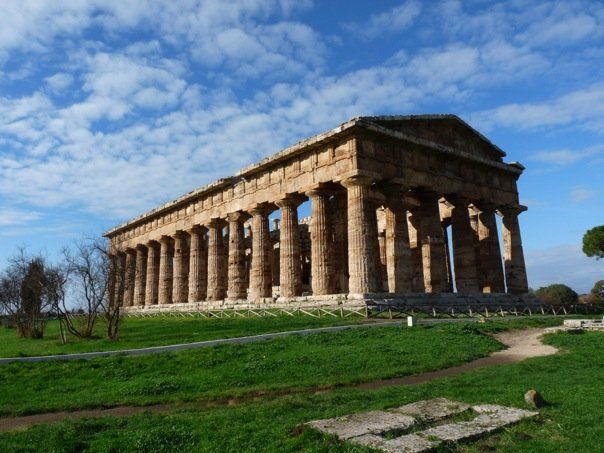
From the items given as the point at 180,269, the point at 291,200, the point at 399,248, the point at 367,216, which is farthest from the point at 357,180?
the point at 180,269

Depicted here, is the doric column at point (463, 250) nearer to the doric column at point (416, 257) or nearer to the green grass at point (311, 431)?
the doric column at point (416, 257)

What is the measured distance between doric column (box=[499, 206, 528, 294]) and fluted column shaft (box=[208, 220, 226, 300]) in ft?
74.0

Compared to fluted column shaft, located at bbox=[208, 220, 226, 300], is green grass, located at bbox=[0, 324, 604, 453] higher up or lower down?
lower down

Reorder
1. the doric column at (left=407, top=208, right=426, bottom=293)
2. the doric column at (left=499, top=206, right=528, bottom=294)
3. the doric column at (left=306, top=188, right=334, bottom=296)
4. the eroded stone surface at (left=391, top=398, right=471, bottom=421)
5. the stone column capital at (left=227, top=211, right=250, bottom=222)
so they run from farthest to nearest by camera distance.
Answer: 1. the stone column capital at (left=227, top=211, right=250, bottom=222)
2. the doric column at (left=499, top=206, right=528, bottom=294)
3. the doric column at (left=407, top=208, right=426, bottom=293)
4. the doric column at (left=306, top=188, right=334, bottom=296)
5. the eroded stone surface at (left=391, top=398, right=471, bottom=421)

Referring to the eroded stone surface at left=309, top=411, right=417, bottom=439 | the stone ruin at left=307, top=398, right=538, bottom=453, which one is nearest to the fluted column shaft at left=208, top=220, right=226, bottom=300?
the stone ruin at left=307, top=398, right=538, bottom=453

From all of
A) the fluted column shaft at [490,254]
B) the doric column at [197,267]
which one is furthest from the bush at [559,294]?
the doric column at [197,267]

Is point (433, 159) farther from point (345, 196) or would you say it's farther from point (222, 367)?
point (222, 367)

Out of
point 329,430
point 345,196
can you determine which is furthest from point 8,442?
point 345,196

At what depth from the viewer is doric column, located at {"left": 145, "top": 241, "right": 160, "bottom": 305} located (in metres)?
51.0

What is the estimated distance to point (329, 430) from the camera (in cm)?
692

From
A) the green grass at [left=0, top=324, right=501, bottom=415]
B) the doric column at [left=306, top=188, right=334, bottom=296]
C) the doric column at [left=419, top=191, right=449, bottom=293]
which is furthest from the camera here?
the doric column at [left=419, top=191, right=449, bottom=293]

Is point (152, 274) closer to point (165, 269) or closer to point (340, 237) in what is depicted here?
point (165, 269)

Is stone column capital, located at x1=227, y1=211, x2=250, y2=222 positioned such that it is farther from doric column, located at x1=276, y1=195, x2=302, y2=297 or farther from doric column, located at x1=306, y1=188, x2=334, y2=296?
doric column, located at x1=306, y1=188, x2=334, y2=296

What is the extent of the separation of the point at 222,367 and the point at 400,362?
16.9ft
